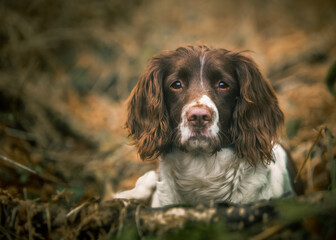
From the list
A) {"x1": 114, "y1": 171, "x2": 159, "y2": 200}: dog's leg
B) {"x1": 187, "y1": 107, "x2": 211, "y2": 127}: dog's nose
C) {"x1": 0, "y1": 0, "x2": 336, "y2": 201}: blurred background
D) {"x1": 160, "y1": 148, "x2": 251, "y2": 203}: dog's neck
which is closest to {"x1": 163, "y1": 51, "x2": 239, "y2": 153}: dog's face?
{"x1": 187, "y1": 107, "x2": 211, "y2": 127}: dog's nose

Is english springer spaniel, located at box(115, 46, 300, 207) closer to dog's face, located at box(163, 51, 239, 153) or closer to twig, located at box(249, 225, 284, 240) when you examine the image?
dog's face, located at box(163, 51, 239, 153)

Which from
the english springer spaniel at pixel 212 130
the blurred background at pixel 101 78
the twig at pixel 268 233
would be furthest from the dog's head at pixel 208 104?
the twig at pixel 268 233

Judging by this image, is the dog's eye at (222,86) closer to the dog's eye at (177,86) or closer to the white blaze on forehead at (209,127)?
the white blaze on forehead at (209,127)

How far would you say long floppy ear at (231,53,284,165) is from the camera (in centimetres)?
224

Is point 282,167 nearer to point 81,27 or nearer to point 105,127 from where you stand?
point 105,127

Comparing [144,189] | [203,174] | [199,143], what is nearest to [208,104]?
[199,143]

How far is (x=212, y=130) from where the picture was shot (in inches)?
81.6

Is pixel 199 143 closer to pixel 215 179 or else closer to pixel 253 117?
pixel 215 179

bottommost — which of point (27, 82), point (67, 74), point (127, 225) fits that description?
point (127, 225)

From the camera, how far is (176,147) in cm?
233

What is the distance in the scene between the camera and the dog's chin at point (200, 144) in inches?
82.4

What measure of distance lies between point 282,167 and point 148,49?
4.22 m

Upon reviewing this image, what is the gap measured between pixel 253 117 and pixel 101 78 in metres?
4.48

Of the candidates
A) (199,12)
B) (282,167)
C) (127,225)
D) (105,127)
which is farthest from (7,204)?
(199,12)
